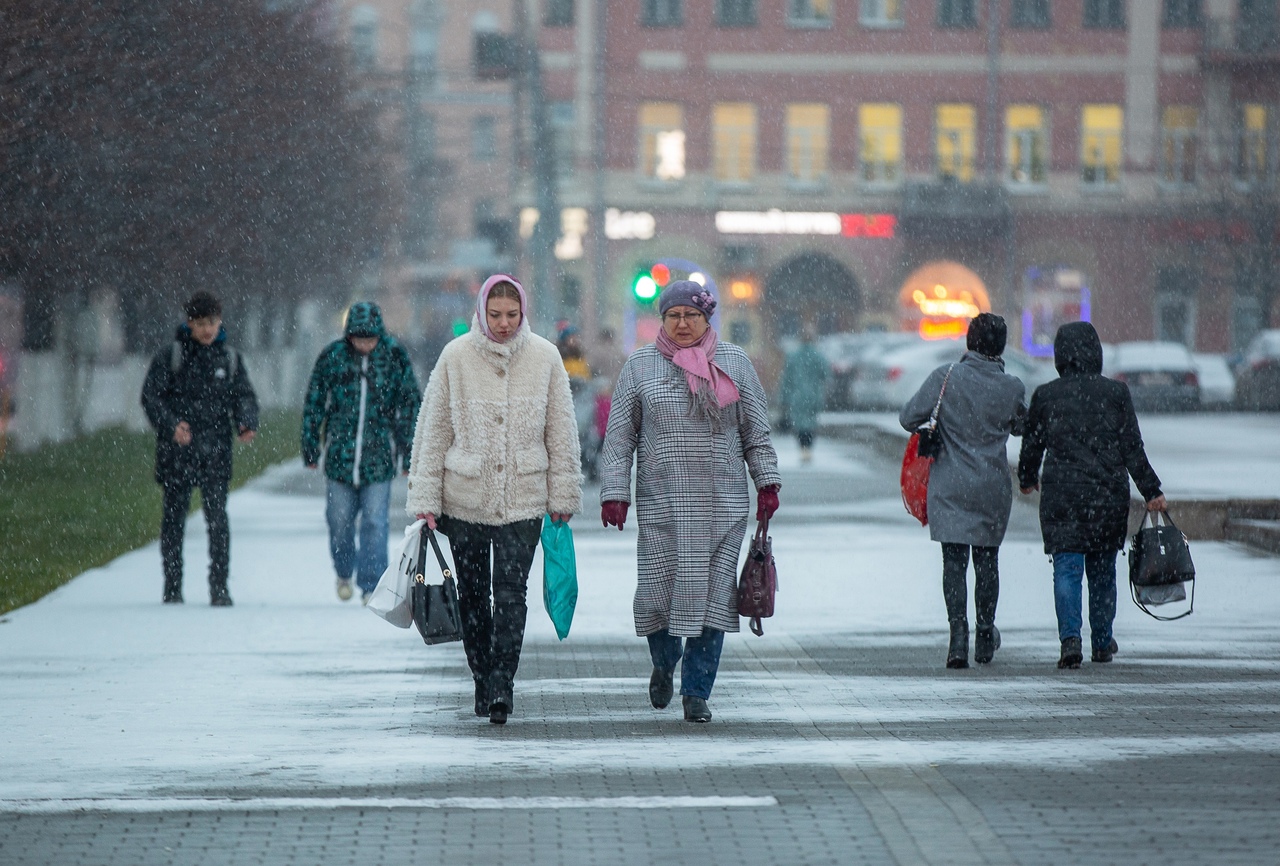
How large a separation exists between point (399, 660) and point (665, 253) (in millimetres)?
46136

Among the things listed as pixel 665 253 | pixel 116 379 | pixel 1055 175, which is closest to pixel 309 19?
pixel 116 379

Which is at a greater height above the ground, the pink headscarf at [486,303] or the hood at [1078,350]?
the pink headscarf at [486,303]

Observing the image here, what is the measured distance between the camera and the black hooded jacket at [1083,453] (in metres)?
9.87

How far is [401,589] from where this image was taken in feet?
27.3

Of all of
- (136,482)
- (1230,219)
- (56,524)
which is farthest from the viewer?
(1230,219)

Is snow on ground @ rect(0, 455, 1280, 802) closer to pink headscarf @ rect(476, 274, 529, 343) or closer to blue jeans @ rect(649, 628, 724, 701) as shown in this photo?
blue jeans @ rect(649, 628, 724, 701)

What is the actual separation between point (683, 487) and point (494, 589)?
805 millimetres

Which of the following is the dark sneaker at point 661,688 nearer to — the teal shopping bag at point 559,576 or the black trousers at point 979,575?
the teal shopping bag at point 559,576

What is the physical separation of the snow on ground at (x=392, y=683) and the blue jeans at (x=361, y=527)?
25 cm

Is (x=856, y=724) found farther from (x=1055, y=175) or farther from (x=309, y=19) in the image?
(x=1055, y=175)

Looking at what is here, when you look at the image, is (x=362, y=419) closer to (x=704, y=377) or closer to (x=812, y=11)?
(x=704, y=377)

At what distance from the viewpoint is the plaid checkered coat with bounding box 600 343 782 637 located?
8.32 m

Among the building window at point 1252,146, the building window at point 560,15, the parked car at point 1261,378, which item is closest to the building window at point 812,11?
the building window at point 560,15

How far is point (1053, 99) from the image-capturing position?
182ft
